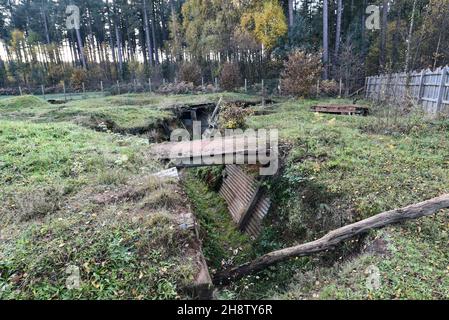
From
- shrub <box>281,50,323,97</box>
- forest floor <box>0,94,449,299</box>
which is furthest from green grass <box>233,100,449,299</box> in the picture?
shrub <box>281,50,323,97</box>

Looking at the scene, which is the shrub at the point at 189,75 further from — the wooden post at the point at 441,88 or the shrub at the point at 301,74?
the wooden post at the point at 441,88

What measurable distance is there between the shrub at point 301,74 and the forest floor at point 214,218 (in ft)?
24.7

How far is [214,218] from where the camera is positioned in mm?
5836

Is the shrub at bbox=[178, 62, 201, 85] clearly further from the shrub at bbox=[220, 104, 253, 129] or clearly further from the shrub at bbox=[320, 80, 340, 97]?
the shrub at bbox=[220, 104, 253, 129]

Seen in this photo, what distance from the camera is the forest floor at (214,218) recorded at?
2525 mm

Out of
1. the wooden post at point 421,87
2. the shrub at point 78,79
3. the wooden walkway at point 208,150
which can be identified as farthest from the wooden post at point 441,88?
the shrub at point 78,79

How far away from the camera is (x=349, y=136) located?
620cm

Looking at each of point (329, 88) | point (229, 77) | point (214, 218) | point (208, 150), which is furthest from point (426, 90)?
point (229, 77)

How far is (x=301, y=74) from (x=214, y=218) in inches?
407

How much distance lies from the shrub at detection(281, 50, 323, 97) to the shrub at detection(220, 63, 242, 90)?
4509 millimetres

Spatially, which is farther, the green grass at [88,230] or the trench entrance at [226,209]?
the trench entrance at [226,209]

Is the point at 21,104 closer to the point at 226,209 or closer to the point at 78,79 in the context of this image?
the point at 226,209
